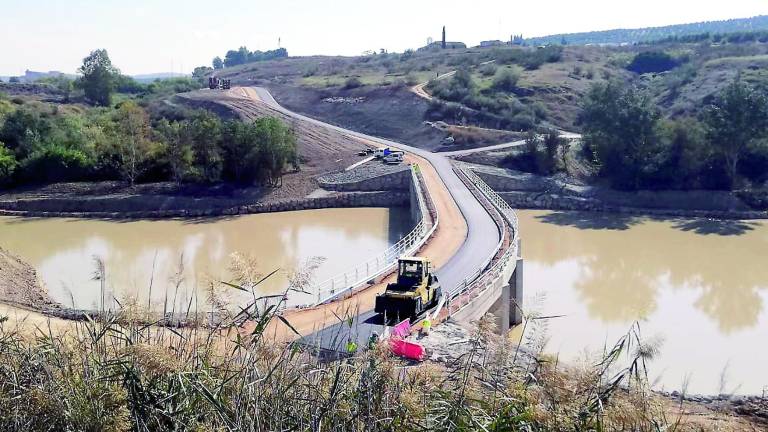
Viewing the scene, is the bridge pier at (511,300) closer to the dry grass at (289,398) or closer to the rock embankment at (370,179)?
the dry grass at (289,398)

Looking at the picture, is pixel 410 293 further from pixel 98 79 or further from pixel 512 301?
pixel 98 79

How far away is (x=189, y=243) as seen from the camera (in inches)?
1428

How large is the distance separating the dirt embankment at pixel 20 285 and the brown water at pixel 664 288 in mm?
16834

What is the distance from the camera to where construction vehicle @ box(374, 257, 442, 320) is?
18.6 meters

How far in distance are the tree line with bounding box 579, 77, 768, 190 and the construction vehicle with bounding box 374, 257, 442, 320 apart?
31.1m

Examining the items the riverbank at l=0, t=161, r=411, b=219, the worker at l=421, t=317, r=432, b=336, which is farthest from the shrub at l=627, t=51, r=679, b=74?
the worker at l=421, t=317, r=432, b=336

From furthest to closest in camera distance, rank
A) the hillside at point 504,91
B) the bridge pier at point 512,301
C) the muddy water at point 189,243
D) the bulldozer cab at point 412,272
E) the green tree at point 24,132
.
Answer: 1. the hillside at point 504,91
2. the green tree at point 24,132
3. the muddy water at point 189,243
4. the bridge pier at point 512,301
5. the bulldozer cab at point 412,272

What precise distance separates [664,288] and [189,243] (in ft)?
72.9

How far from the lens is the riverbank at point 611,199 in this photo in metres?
43.8

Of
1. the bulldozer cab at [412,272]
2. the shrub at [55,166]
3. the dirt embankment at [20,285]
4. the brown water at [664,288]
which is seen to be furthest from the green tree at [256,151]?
the bulldozer cab at [412,272]

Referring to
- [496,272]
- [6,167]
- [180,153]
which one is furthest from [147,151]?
[496,272]

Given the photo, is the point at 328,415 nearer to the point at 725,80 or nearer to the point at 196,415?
the point at 196,415

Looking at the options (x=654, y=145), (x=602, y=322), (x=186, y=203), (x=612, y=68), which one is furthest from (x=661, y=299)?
(x=612, y=68)

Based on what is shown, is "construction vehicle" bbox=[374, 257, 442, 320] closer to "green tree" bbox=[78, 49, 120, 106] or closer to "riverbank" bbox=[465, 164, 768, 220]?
"riverbank" bbox=[465, 164, 768, 220]
